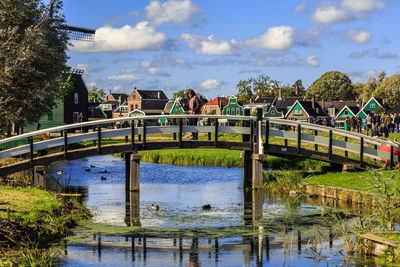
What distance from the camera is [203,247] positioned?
16.0 m

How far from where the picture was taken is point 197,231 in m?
18.1

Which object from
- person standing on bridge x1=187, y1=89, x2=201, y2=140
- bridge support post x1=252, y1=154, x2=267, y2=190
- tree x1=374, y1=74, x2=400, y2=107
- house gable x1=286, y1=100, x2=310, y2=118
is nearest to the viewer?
bridge support post x1=252, y1=154, x2=267, y2=190

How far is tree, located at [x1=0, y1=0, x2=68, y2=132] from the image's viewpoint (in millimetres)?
28656

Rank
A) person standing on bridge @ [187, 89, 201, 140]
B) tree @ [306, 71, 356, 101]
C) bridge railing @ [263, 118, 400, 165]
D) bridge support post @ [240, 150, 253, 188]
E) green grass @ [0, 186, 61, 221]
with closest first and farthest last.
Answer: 1. green grass @ [0, 186, 61, 221]
2. bridge railing @ [263, 118, 400, 165]
3. bridge support post @ [240, 150, 253, 188]
4. person standing on bridge @ [187, 89, 201, 140]
5. tree @ [306, 71, 356, 101]

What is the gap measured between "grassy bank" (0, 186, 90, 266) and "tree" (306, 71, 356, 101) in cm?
12967

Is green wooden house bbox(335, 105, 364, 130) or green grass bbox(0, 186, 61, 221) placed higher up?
green wooden house bbox(335, 105, 364, 130)

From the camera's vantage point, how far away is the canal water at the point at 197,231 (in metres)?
14.7

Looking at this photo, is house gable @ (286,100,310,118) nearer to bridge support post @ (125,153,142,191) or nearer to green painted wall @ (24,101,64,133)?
green painted wall @ (24,101,64,133)

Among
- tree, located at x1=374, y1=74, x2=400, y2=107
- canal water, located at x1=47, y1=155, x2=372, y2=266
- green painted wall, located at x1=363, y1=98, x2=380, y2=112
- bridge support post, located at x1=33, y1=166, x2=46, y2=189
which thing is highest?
tree, located at x1=374, y1=74, x2=400, y2=107

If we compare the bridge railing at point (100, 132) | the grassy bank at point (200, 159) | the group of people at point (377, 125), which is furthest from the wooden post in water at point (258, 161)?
the group of people at point (377, 125)

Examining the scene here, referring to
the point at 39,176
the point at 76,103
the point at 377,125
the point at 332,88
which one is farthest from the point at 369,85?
the point at 39,176

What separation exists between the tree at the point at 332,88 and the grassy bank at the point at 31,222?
425ft

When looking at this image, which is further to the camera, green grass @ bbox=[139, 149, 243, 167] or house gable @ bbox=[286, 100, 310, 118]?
house gable @ bbox=[286, 100, 310, 118]

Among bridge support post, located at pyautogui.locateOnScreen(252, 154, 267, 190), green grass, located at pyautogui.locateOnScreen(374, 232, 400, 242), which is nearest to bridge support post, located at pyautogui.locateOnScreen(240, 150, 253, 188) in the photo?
bridge support post, located at pyautogui.locateOnScreen(252, 154, 267, 190)
